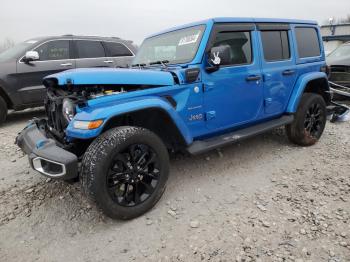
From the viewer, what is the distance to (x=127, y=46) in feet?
25.7

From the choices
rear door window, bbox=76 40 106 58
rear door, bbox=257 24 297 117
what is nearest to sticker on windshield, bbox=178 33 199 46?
rear door, bbox=257 24 297 117

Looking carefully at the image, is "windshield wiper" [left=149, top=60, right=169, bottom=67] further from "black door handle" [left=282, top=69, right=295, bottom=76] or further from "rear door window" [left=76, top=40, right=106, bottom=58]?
"rear door window" [left=76, top=40, right=106, bottom=58]

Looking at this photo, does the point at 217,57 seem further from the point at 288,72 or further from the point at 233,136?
the point at 288,72

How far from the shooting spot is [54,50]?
6.76 m

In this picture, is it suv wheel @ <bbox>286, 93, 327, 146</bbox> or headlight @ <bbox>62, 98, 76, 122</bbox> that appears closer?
headlight @ <bbox>62, 98, 76, 122</bbox>

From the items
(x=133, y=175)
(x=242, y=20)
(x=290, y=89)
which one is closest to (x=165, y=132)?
(x=133, y=175)

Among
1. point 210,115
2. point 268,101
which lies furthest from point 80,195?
point 268,101

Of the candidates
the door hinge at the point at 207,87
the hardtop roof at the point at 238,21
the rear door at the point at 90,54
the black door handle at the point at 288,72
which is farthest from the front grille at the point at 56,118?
the rear door at the point at 90,54

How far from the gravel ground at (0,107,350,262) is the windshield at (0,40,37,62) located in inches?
113

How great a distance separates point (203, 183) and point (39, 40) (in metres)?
4.90

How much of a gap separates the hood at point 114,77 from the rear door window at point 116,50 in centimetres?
444

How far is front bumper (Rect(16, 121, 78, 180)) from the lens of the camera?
2646 mm

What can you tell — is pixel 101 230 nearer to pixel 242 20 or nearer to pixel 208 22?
pixel 208 22

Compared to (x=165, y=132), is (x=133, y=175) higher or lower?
lower
